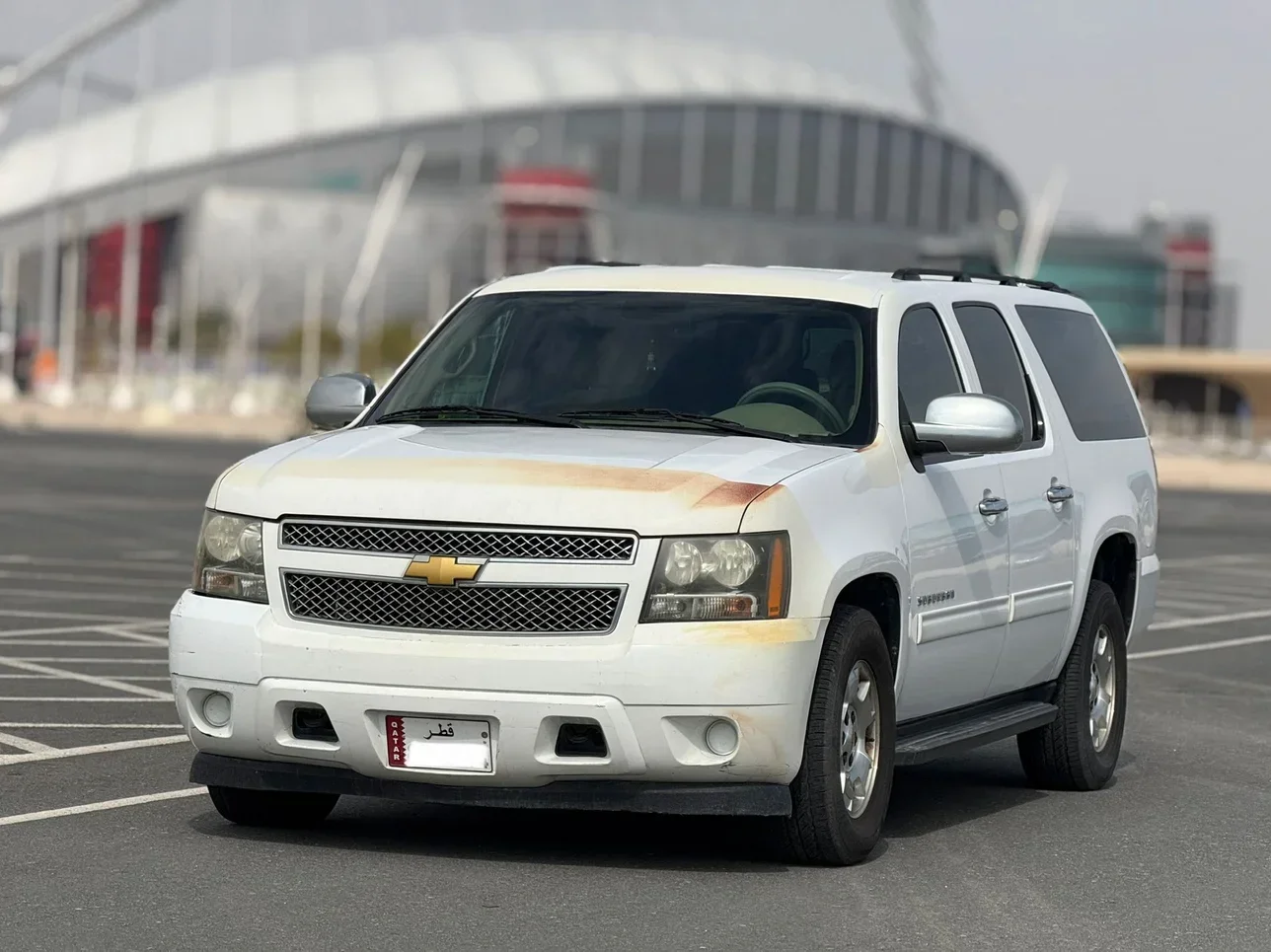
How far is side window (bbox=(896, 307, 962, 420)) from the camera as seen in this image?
8133 mm

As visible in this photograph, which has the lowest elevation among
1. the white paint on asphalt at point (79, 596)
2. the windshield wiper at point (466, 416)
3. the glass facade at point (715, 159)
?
the white paint on asphalt at point (79, 596)

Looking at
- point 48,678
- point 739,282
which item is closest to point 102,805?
point 739,282

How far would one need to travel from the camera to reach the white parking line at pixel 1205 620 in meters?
16.7

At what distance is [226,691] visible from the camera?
698cm

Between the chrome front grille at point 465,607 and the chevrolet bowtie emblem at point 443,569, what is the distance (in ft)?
0.09

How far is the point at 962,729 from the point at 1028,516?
908mm

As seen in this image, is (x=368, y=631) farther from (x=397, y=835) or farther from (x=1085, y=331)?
(x=1085, y=331)

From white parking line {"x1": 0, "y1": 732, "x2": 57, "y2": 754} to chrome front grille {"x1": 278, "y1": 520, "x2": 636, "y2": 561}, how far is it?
110 inches

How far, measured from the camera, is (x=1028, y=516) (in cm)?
862

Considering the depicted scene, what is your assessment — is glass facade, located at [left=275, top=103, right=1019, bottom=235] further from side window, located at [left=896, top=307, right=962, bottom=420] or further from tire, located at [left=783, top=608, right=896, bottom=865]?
tire, located at [left=783, top=608, right=896, bottom=865]

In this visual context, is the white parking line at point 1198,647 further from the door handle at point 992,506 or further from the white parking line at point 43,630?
the white parking line at point 43,630

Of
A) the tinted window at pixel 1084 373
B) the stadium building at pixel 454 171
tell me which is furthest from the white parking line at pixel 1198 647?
the stadium building at pixel 454 171

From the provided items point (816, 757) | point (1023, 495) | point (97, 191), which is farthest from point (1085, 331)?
point (97, 191)

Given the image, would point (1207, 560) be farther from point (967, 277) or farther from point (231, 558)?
point (231, 558)
